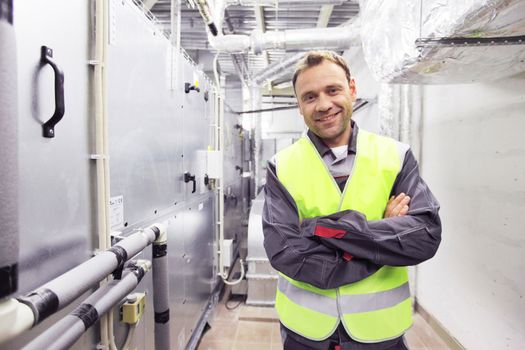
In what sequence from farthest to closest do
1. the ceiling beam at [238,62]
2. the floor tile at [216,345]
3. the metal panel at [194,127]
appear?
the ceiling beam at [238,62]
the floor tile at [216,345]
the metal panel at [194,127]

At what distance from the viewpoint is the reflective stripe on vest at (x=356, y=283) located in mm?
1015

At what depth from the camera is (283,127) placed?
7258 mm

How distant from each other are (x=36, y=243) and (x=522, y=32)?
1.86m

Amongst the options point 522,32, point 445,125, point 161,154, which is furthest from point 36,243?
point 445,125

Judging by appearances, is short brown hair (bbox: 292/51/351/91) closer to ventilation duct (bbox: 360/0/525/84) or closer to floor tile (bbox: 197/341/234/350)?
ventilation duct (bbox: 360/0/525/84)

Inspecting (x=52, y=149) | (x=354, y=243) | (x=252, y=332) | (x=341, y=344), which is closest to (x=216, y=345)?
(x=252, y=332)

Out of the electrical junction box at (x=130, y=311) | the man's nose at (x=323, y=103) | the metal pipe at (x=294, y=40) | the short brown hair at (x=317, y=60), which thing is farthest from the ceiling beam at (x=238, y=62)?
the electrical junction box at (x=130, y=311)

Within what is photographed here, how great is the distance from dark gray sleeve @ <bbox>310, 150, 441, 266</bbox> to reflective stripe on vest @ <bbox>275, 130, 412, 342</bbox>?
9cm

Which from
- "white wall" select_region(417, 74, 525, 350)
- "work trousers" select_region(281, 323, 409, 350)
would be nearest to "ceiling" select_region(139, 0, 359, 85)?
"white wall" select_region(417, 74, 525, 350)

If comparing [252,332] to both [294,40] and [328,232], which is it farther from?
[294,40]

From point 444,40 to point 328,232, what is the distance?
1.02m

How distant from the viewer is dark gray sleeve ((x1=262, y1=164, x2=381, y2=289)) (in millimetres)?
996

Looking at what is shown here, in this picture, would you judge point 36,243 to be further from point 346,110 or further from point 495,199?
point 495,199

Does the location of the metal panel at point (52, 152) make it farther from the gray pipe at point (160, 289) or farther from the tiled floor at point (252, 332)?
the tiled floor at point (252, 332)
